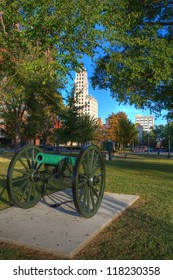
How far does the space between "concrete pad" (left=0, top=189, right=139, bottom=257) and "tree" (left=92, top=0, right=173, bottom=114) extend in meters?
5.41

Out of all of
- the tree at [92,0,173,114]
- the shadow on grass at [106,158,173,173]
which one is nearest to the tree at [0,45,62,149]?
the tree at [92,0,173,114]

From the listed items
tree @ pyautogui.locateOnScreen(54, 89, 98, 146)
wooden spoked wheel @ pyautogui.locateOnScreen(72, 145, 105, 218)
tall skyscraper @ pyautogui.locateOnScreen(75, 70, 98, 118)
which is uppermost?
tall skyscraper @ pyautogui.locateOnScreen(75, 70, 98, 118)

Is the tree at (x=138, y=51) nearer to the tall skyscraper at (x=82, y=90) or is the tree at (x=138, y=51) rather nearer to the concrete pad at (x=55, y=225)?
the tall skyscraper at (x=82, y=90)

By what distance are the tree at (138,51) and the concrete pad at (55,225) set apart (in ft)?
17.7

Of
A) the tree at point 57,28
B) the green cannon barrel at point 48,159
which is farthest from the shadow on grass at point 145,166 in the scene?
the green cannon barrel at point 48,159

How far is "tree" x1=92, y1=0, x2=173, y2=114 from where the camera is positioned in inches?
367

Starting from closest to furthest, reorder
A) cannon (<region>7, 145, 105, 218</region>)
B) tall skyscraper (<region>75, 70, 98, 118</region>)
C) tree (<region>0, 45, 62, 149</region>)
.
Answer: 1. cannon (<region>7, 145, 105, 218</region>)
2. tree (<region>0, 45, 62, 149</region>)
3. tall skyscraper (<region>75, 70, 98, 118</region>)

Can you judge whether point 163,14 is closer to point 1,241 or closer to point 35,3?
point 35,3

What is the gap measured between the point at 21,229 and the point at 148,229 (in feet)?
6.98

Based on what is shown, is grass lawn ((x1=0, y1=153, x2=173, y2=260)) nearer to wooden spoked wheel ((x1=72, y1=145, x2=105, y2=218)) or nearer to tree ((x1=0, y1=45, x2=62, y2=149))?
wooden spoked wheel ((x1=72, y1=145, x2=105, y2=218))

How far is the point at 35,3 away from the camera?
7773 mm

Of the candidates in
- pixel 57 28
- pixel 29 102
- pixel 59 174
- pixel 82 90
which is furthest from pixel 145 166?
pixel 29 102

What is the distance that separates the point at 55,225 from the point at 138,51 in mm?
7306

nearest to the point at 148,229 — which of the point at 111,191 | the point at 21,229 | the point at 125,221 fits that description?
the point at 125,221
